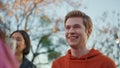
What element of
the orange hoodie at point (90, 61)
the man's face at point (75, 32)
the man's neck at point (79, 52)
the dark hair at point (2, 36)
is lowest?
the orange hoodie at point (90, 61)

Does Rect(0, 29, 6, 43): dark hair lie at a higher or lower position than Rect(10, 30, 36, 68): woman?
higher

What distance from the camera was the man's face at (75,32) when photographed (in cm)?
274

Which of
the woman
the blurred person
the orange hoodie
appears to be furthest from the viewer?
the woman

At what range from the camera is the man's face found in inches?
108

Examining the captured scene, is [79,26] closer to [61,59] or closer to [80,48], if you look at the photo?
[80,48]

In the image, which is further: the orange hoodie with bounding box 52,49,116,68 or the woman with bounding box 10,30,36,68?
the woman with bounding box 10,30,36,68

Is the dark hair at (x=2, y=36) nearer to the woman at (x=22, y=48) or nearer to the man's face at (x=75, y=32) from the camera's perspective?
the man's face at (x=75, y=32)

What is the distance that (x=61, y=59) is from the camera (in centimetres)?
294

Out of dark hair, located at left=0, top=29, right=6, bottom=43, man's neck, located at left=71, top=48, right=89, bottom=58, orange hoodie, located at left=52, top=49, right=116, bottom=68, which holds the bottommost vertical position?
orange hoodie, located at left=52, top=49, right=116, bottom=68

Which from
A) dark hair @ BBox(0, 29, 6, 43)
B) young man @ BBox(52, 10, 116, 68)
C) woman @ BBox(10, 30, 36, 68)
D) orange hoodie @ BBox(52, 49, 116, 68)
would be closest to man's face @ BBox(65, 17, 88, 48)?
young man @ BBox(52, 10, 116, 68)

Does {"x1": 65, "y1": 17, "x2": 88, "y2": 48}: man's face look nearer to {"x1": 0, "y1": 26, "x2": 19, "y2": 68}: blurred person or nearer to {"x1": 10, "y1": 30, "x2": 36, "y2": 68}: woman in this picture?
{"x1": 10, "y1": 30, "x2": 36, "y2": 68}: woman

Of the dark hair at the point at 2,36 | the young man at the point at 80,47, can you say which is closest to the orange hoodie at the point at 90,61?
the young man at the point at 80,47

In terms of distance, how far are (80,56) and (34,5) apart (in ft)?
34.4

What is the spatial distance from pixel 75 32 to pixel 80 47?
14 cm
